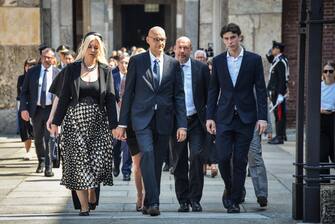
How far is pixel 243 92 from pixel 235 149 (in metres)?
0.60

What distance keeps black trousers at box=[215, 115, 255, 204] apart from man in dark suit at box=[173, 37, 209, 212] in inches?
15.7

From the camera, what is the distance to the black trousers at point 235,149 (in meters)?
8.82

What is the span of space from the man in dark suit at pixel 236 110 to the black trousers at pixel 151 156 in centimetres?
58

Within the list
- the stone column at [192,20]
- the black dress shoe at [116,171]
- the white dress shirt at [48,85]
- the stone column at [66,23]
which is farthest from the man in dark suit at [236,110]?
the stone column at [192,20]

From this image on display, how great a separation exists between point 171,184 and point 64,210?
Answer: 2.49 metres

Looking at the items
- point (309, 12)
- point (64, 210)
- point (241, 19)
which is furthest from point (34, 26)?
point (309, 12)

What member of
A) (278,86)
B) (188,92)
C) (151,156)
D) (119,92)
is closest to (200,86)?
(188,92)

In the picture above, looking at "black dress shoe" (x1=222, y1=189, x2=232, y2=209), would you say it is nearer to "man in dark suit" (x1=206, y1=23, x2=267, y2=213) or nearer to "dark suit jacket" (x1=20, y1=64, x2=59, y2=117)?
"man in dark suit" (x1=206, y1=23, x2=267, y2=213)

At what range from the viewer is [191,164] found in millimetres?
9258

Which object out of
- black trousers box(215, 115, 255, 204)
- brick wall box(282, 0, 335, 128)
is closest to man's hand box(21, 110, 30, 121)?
black trousers box(215, 115, 255, 204)

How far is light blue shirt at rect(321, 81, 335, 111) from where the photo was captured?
11.1 meters

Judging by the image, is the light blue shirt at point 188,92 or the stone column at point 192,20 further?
the stone column at point 192,20

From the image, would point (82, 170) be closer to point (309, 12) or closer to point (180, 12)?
point (309, 12)

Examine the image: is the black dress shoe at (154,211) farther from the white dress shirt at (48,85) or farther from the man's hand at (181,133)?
the white dress shirt at (48,85)
